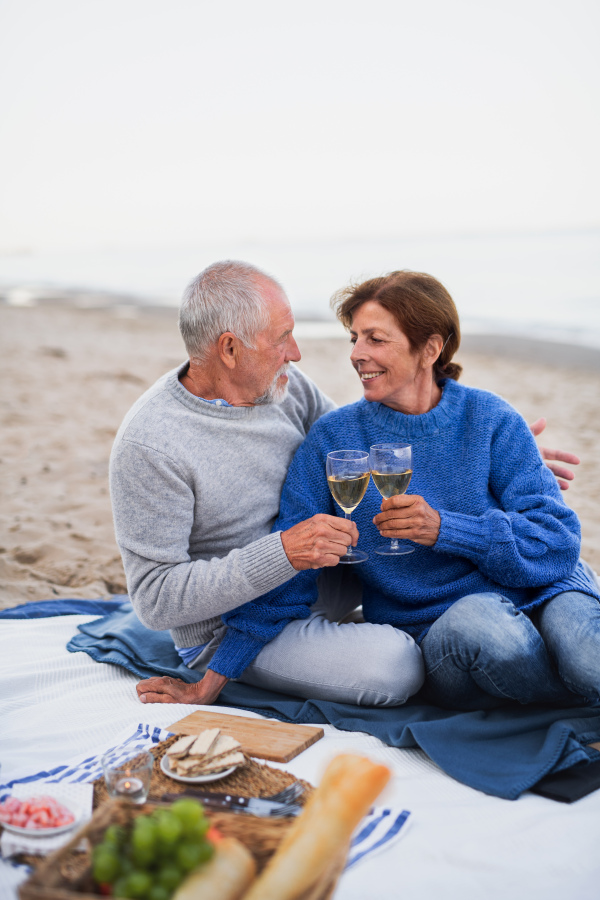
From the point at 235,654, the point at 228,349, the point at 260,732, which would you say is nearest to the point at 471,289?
the point at 228,349

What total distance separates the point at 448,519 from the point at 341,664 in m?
0.67

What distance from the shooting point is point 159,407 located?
289 cm

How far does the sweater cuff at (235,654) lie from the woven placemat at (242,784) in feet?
2.17

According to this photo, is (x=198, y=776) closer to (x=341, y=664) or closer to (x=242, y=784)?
(x=242, y=784)

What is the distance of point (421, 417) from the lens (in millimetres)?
3057

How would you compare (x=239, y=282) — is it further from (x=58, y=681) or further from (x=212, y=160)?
(x=212, y=160)

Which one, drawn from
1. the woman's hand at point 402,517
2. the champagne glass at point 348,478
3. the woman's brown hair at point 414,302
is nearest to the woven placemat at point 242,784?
the champagne glass at point 348,478

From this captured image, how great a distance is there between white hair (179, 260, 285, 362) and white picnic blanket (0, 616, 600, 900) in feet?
4.63

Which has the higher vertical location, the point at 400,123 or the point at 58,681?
the point at 400,123

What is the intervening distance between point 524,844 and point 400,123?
46.0 metres

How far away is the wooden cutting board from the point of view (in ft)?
7.70

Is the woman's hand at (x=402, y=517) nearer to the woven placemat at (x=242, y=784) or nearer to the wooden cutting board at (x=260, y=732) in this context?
the wooden cutting board at (x=260, y=732)

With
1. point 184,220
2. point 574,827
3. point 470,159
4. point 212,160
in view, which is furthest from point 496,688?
point 184,220

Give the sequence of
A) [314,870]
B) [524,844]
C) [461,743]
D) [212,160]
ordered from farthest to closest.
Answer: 1. [212,160]
2. [461,743]
3. [524,844]
4. [314,870]
